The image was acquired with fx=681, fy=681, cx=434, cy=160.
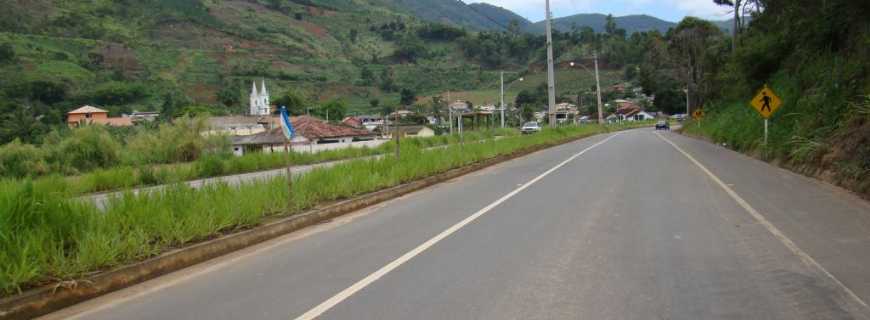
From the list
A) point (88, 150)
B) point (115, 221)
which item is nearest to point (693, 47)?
point (88, 150)

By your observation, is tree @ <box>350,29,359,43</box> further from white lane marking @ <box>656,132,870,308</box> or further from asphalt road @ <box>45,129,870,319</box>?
asphalt road @ <box>45,129,870,319</box>

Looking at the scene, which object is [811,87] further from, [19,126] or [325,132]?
[325,132]

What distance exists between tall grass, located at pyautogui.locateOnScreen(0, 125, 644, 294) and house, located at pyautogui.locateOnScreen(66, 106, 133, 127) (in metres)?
23.6

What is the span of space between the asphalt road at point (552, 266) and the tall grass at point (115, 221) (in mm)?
521

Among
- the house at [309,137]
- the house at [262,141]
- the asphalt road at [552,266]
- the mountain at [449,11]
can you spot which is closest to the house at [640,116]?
the mountain at [449,11]

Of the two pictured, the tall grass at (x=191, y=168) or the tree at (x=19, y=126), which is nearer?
the tall grass at (x=191, y=168)

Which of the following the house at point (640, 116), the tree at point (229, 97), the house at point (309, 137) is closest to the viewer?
the house at point (309, 137)

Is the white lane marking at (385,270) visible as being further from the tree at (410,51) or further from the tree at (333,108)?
the tree at (410,51)

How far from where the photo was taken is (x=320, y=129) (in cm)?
5834

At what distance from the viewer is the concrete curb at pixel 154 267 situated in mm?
6012

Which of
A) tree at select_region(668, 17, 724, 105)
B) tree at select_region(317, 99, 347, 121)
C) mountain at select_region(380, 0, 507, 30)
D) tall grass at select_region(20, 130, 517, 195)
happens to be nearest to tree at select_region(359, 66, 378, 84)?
tree at select_region(317, 99, 347, 121)

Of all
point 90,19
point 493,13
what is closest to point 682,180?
point 90,19

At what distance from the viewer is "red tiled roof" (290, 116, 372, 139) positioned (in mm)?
55894

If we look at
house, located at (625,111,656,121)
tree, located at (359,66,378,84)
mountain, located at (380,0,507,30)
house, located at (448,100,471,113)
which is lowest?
house, located at (625,111,656,121)
